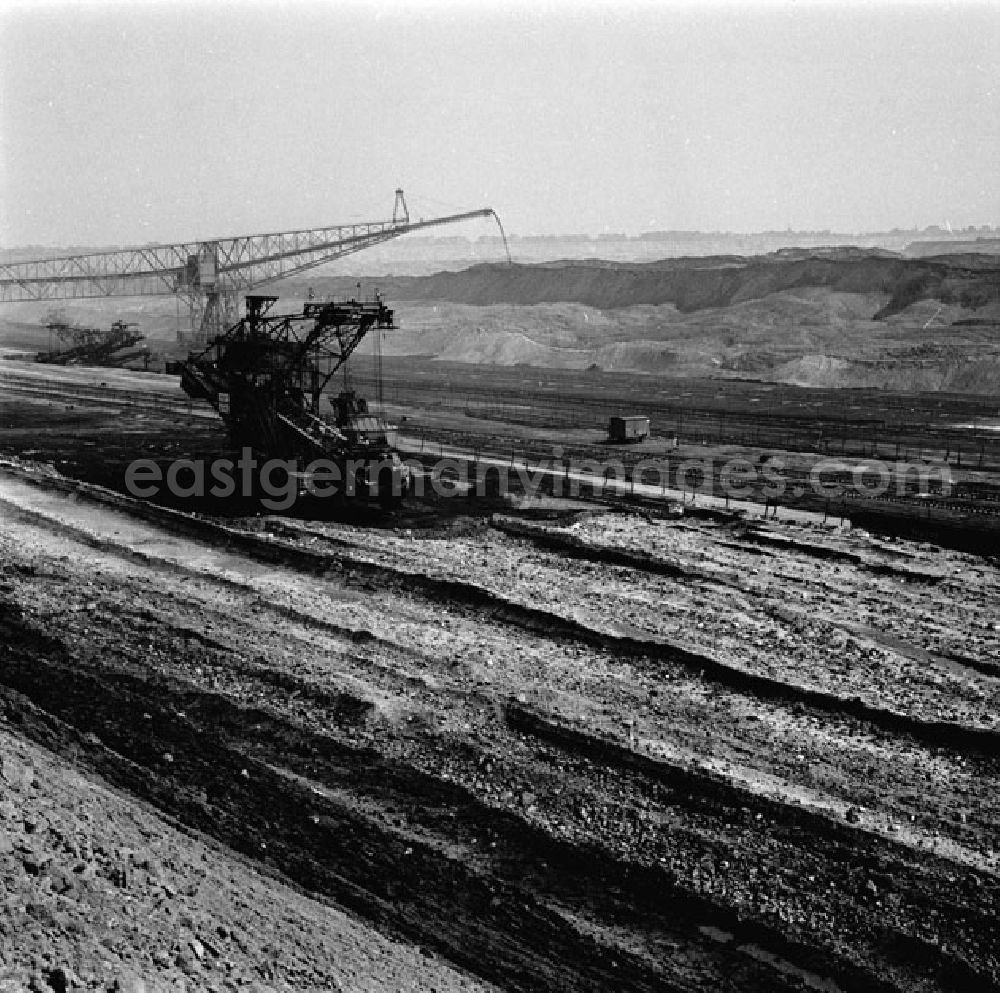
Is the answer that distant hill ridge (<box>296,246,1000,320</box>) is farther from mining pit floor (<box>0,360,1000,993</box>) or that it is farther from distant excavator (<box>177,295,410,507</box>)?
mining pit floor (<box>0,360,1000,993</box>)

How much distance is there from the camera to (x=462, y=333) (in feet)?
306

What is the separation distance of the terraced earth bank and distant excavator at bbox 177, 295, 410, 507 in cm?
466

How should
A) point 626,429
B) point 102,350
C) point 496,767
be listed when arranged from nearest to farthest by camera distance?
point 496,767 → point 626,429 → point 102,350

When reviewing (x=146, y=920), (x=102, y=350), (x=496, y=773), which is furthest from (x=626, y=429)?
(x=102, y=350)

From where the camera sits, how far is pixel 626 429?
42.3m

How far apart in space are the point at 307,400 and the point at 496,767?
1846cm

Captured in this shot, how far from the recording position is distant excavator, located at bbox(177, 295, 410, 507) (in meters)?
28.5

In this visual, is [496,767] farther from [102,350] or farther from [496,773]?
[102,350]

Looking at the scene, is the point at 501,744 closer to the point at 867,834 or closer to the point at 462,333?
the point at 867,834

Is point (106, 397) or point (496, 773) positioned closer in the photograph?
point (496, 773)

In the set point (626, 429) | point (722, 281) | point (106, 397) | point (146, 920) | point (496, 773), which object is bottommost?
point (496, 773)

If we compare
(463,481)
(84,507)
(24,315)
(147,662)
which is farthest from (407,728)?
(24,315)

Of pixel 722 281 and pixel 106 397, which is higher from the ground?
pixel 722 281

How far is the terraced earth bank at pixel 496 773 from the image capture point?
33.2 feet
